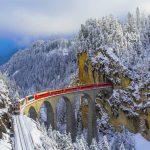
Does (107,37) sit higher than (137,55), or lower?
higher

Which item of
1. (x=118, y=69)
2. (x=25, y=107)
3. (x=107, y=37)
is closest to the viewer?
(x=25, y=107)

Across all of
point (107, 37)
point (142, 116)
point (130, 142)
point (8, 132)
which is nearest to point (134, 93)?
point (142, 116)

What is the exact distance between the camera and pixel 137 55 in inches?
4697

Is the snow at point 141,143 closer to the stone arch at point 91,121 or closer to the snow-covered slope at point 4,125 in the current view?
the stone arch at point 91,121

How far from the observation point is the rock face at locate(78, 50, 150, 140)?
109438 millimetres

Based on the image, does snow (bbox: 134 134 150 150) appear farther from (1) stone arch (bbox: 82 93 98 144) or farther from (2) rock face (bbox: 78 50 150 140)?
(1) stone arch (bbox: 82 93 98 144)

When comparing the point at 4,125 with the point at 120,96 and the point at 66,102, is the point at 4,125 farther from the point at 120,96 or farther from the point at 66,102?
the point at 120,96

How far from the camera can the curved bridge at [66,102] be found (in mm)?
90625

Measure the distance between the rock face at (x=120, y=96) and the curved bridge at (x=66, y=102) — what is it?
3.81m

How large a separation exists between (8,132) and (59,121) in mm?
93024

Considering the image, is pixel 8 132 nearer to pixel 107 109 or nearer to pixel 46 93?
pixel 46 93

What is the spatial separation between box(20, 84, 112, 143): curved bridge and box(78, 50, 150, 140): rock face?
381cm

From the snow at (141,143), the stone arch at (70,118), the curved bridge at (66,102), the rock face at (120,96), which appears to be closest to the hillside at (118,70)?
the rock face at (120,96)

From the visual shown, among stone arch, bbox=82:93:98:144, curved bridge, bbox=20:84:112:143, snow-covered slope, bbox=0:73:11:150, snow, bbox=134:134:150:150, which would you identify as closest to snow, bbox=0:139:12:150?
snow-covered slope, bbox=0:73:11:150
